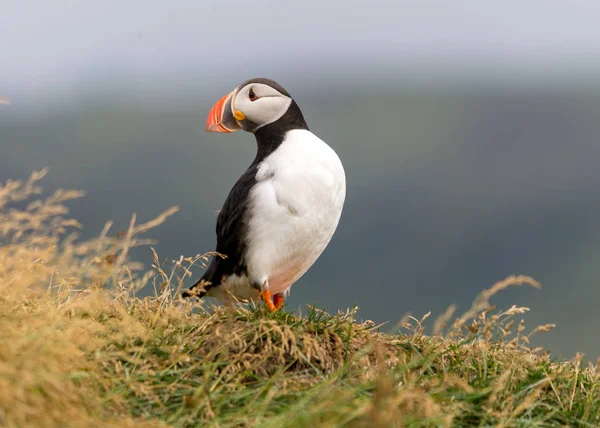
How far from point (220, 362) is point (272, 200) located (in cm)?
201

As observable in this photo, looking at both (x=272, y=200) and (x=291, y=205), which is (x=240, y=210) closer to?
(x=272, y=200)

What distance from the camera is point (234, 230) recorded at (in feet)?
22.6

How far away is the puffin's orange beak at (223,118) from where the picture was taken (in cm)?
727

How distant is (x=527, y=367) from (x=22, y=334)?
10.9 feet

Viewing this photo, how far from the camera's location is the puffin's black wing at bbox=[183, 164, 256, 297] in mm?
6802

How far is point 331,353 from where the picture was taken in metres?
5.39

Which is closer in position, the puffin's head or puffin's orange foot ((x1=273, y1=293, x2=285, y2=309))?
the puffin's head

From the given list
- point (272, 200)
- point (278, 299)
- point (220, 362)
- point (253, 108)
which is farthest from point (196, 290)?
point (253, 108)

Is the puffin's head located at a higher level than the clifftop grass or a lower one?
higher

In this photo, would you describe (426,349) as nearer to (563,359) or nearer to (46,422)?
(563,359)

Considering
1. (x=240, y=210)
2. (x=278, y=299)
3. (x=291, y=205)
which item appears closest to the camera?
(x=291, y=205)

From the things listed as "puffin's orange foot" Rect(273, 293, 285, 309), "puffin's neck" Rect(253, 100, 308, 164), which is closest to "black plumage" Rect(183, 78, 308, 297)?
"puffin's neck" Rect(253, 100, 308, 164)

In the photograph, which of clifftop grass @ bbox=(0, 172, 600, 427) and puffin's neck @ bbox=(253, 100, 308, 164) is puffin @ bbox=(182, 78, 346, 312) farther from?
clifftop grass @ bbox=(0, 172, 600, 427)

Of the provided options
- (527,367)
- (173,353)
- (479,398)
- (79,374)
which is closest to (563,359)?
(527,367)
